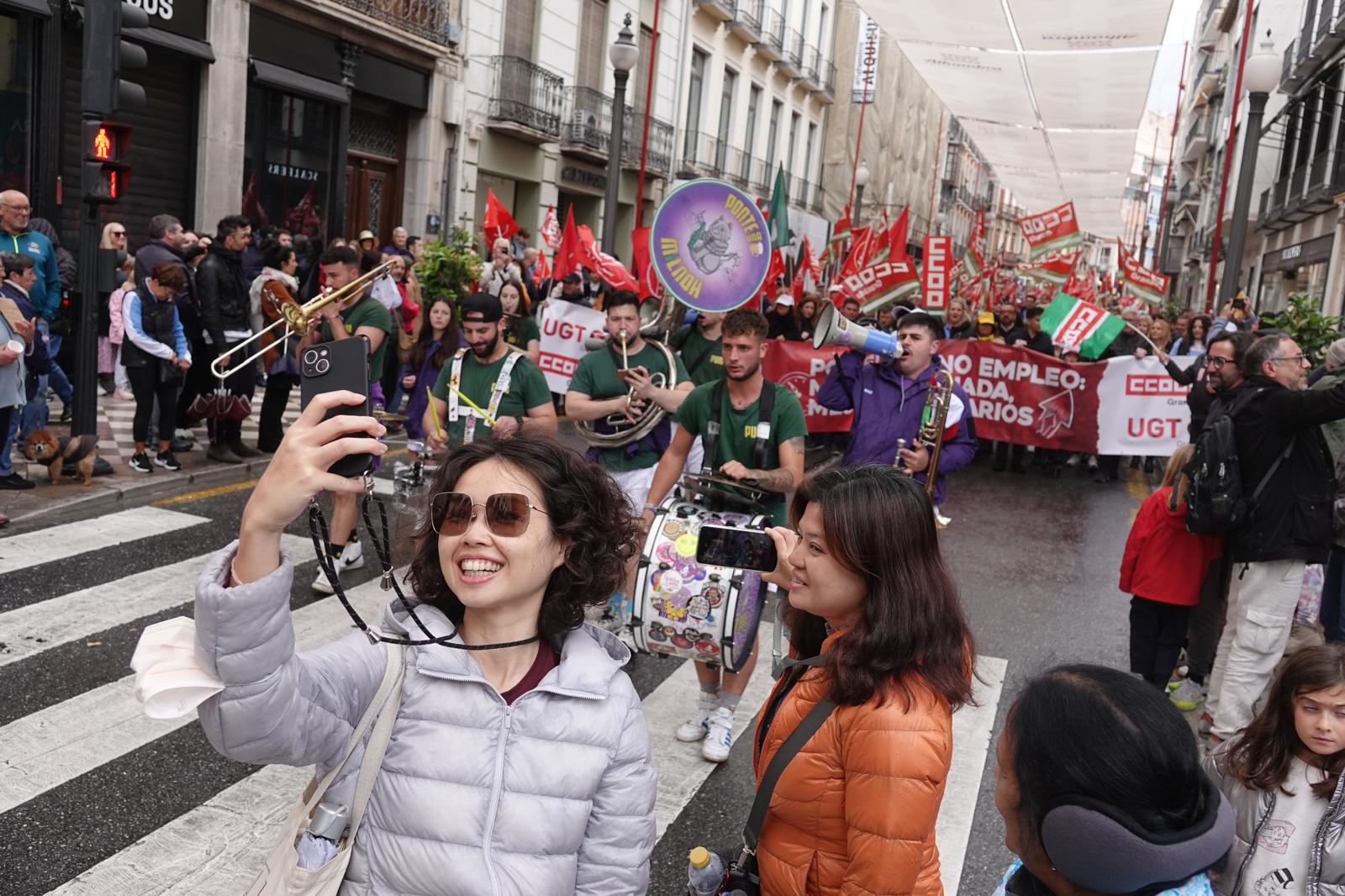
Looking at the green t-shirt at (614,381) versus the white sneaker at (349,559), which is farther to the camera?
the white sneaker at (349,559)

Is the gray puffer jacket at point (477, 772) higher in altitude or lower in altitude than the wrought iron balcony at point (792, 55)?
lower

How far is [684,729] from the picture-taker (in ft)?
16.4

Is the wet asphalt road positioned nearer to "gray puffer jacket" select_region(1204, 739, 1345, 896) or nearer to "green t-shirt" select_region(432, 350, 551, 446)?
"gray puffer jacket" select_region(1204, 739, 1345, 896)

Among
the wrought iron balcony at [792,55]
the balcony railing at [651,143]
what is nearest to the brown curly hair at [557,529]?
the balcony railing at [651,143]

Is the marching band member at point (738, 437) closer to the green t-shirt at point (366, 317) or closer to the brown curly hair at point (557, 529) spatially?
the brown curly hair at point (557, 529)

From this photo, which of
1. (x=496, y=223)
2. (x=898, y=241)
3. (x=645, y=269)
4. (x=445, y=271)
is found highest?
(x=898, y=241)

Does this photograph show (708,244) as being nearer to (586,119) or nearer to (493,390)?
(493,390)

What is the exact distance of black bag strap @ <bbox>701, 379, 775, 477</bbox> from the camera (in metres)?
5.15

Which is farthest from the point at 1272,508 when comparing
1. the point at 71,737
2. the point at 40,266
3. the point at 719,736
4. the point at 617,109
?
the point at 617,109

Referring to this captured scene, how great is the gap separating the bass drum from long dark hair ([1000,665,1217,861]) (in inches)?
103

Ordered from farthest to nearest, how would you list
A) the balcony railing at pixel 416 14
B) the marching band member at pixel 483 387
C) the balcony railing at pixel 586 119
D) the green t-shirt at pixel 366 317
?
the balcony railing at pixel 586 119 → the balcony railing at pixel 416 14 → the green t-shirt at pixel 366 317 → the marching band member at pixel 483 387

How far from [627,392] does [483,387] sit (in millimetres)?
759

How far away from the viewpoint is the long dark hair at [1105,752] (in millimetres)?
1641

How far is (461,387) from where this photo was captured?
6.09 m
